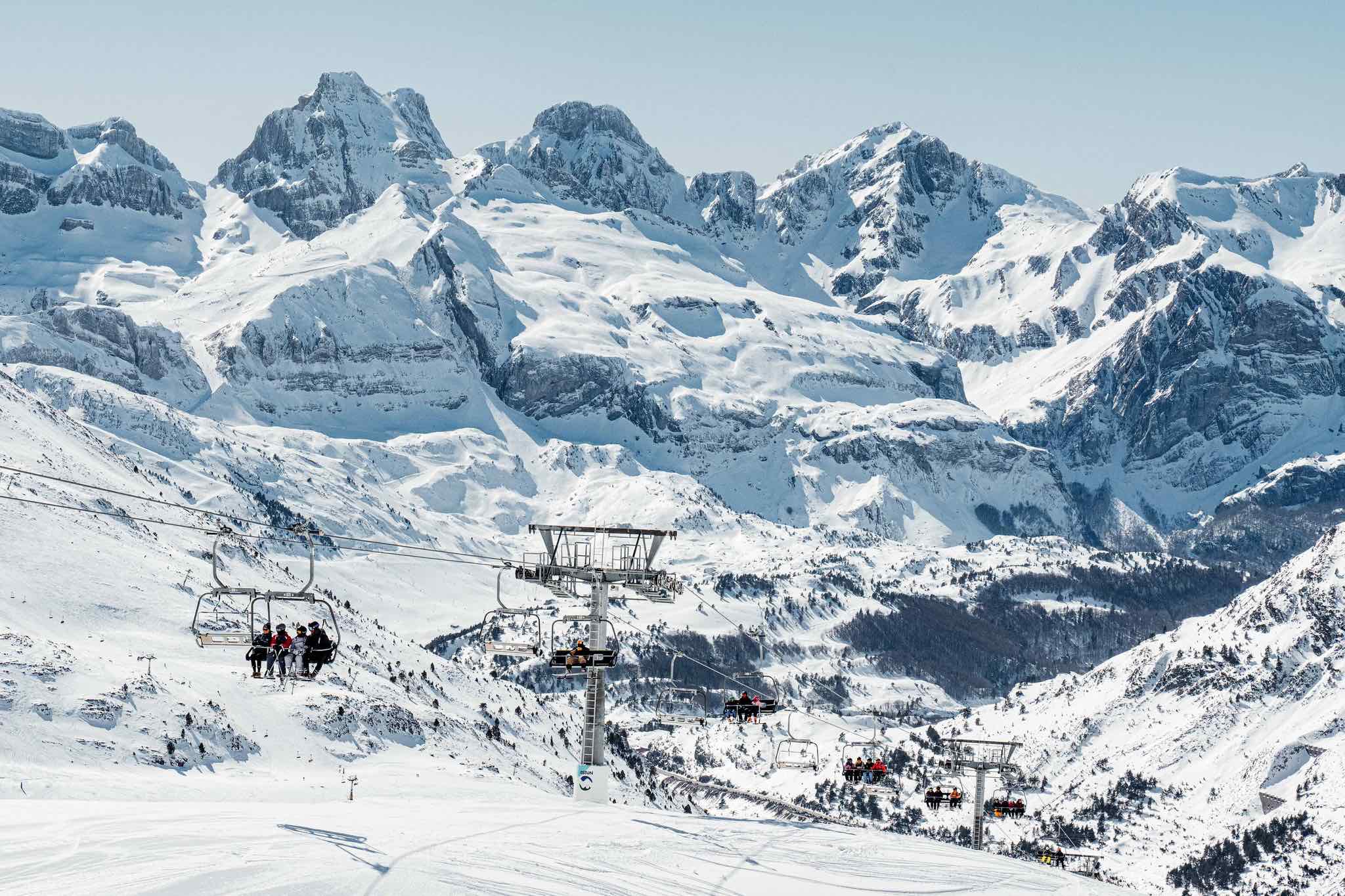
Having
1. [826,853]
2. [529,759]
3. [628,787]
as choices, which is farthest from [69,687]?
[826,853]

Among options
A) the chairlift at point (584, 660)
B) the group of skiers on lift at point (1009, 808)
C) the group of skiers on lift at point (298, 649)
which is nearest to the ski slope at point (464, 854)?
the group of skiers on lift at point (298, 649)

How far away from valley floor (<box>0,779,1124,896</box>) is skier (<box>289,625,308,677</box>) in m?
5.71

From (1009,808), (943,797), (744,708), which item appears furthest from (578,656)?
(943,797)

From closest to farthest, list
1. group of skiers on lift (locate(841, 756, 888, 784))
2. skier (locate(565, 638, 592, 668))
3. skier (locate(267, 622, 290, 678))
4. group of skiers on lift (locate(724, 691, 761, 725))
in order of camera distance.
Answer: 1. skier (locate(267, 622, 290, 678))
2. skier (locate(565, 638, 592, 668))
3. group of skiers on lift (locate(724, 691, 761, 725))
4. group of skiers on lift (locate(841, 756, 888, 784))

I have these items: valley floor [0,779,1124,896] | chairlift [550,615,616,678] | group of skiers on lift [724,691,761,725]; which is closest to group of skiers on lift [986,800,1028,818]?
group of skiers on lift [724,691,761,725]

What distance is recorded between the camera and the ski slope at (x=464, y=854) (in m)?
50.8

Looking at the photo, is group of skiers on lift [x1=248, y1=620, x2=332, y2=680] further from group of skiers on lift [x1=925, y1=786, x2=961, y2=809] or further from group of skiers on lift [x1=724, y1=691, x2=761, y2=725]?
group of skiers on lift [x1=925, y1=786, x2=961, y2=809]

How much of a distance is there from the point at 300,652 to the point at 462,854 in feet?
37.3

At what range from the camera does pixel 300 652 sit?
63.4 metres

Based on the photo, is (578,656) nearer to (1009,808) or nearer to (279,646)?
(279,646)

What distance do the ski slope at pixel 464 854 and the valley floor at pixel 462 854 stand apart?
85 mm

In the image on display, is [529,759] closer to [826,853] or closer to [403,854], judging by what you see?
[826,853]

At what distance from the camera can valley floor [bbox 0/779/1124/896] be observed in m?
50.8

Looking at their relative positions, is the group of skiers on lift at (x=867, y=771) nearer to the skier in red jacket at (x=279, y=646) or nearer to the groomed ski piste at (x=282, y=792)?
the groomed ski piste at (x=282, y=792)
